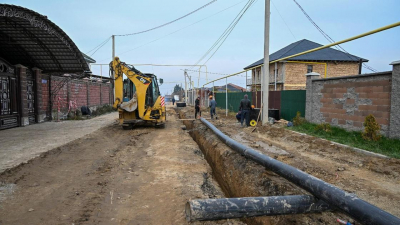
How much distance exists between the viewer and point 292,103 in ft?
41.0

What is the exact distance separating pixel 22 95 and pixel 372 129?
14529 mm

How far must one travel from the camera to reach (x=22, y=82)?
13297 millimetres

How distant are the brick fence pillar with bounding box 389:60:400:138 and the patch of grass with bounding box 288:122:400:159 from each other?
0.24 meters

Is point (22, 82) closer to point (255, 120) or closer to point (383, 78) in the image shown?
point (255, 120)

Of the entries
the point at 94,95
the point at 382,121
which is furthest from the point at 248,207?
the point at 94,95

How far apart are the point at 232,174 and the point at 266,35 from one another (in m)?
7.82

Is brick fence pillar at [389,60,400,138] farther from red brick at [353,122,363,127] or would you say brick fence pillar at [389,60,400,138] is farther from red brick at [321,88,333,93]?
red brick at [321,88,333,93]

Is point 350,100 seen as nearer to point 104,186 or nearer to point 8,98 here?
point 104,186

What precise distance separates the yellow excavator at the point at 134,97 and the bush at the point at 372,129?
806cm

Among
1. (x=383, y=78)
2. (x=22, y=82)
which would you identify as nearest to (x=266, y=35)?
(x=383, y=78)

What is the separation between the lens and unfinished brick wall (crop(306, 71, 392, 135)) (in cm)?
743

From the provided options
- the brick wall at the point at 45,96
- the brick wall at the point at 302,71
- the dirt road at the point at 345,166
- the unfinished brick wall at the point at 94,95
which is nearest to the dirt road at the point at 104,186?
the dirt road at the point at 345,166

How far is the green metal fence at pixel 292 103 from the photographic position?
11.7 metres

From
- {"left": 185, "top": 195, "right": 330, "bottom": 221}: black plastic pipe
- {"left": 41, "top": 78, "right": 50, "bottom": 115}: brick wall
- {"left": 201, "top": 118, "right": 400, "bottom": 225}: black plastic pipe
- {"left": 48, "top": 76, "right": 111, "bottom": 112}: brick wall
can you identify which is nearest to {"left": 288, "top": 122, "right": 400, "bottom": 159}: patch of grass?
{"left": 201, "top": 118, "right": 400, "bottom": 225}: black plastic pipe
